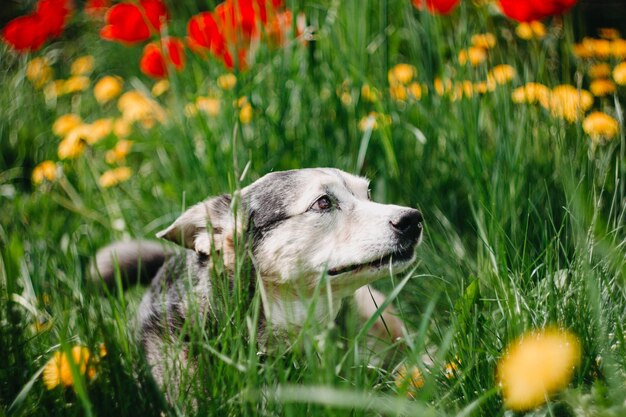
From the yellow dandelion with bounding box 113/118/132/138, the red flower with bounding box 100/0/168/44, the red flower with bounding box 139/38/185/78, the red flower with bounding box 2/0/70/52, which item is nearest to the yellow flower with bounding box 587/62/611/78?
the red flower with bounding box 139/38/185/78

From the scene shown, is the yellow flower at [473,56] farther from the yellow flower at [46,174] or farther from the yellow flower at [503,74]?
the yellow flower at [46,174]

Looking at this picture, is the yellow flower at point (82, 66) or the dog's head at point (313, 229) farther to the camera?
the yellow flower at point (82, 66)

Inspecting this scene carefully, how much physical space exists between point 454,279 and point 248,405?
3.11 ft

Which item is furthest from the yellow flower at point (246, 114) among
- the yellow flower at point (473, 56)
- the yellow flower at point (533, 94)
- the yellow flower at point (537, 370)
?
the yellow flower at point (537, 370)

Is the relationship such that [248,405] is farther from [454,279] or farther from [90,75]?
[90,75]

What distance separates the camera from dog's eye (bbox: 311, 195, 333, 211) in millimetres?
2338

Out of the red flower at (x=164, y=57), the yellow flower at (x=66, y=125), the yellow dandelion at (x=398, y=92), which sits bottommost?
the yellow flower at (x=66, y=125)

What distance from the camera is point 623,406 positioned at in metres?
1.28

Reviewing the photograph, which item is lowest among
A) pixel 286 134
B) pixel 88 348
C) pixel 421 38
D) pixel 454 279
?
pixel 454 279

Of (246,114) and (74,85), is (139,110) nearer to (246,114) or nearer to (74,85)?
(246,114)

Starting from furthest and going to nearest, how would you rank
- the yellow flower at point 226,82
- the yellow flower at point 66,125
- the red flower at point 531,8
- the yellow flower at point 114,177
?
1. the yellow flower at point 66,125
2. the yellow flower at point 114,177
3. the yellow flower at point 226,82
4. the red flower at point 531,8

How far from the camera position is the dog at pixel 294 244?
6.93 ft

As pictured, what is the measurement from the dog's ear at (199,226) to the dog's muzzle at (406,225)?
59 cm

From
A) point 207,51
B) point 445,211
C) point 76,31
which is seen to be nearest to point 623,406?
point 445,211
